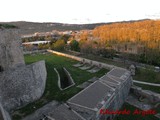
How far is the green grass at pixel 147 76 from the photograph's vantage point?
64.7 ft

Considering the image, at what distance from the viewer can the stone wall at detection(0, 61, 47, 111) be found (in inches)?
460

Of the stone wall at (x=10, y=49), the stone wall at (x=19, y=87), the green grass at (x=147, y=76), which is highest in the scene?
the stone wall at (x=10, y=49)

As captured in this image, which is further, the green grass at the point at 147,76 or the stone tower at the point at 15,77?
the green grass at the point at 147,76

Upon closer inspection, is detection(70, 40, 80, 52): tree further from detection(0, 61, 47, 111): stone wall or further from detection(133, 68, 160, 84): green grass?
detection(0, 61, 47, 111): stone wall

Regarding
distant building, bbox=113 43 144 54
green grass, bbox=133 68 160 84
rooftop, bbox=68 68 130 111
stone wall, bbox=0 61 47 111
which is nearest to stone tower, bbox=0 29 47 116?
stone wall, bbox=0 61 47 111

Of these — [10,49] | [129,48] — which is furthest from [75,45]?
[10,49]

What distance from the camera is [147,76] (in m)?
20.7

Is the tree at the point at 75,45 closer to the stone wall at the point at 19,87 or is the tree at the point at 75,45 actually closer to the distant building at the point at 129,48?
the distant building at the point at 129,48

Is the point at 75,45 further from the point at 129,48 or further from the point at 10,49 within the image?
the point at 10,49

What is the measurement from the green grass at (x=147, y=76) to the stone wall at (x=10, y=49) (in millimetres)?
12928

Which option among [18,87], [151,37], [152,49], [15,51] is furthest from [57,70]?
[151,37]

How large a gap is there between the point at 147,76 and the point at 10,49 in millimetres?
14742

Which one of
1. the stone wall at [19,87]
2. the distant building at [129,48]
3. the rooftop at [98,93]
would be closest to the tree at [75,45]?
the distant building at [129,48]

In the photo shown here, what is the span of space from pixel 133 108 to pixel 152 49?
1665cm
